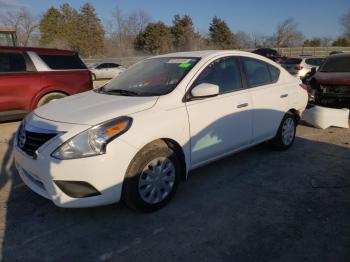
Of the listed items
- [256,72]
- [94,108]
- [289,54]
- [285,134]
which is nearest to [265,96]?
[256,72]

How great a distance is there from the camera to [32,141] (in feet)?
A: 10.6

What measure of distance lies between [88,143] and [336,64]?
7966 millimetres

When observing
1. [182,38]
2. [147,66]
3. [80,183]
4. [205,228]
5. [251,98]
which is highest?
[182,38]

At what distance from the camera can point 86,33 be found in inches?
2237

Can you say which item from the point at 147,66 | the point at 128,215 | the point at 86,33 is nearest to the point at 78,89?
the point at 147,66

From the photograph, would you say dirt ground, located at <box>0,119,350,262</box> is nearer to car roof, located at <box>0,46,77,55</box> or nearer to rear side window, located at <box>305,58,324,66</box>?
car roof, located at <box>0,46,77,55</box>

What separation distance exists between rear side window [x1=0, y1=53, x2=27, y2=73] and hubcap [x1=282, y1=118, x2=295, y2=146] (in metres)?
5.46

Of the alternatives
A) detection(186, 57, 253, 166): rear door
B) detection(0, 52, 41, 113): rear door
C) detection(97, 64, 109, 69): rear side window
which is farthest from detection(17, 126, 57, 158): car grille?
detection(97, 64, 109, 69): rear side window

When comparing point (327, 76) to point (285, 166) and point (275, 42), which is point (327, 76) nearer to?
point (285, 166)

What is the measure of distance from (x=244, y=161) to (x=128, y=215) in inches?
86.4

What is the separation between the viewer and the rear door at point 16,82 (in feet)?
22.6

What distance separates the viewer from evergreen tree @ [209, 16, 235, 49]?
58156 millimetres

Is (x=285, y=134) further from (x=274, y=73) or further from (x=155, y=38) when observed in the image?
(x=155, y=38)

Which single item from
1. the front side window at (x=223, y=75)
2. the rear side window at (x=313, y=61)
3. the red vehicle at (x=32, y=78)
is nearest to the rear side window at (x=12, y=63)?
the red vehicle at (x=32, y=78)
